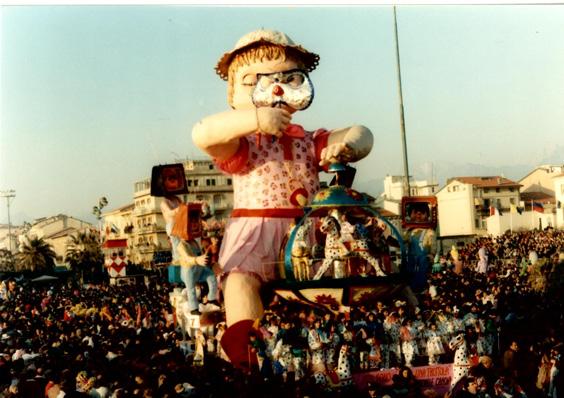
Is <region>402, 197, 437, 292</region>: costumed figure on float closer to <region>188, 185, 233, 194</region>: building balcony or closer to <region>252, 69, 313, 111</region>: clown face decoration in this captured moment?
<region>252, 69, 313, 111</region>: clown face decoration

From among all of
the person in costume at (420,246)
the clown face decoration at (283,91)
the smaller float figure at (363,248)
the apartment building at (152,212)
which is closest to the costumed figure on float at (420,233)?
the person in costume at (420,246)

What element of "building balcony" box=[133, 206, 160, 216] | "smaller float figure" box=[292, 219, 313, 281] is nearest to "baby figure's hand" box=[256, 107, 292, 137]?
"smaller float figure" box=[292, 219, 313, 281]

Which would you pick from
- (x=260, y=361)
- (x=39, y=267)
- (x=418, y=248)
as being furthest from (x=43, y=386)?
(x=39, y=267)

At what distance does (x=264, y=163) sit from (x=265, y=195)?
40cm

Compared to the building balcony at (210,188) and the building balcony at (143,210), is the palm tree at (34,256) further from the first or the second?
the building balcony at (210,188)

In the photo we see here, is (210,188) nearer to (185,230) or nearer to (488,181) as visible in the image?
(488,181)

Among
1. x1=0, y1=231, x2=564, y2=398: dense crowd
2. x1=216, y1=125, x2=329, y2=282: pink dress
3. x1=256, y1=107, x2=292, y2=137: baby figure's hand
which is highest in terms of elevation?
x1=256, y1=107, x2=292, y2=137: baby figure's hand

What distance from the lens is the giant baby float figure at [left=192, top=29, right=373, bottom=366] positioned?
425 inches

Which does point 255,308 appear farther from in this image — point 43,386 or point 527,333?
point 527,333

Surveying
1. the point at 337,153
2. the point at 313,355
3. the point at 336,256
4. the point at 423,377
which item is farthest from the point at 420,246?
the point at 313,355

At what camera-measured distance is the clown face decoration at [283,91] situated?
11.1 metres

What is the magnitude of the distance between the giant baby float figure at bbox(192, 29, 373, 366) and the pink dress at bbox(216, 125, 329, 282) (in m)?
0.01

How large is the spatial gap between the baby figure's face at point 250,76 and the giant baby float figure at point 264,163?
0.01 meters

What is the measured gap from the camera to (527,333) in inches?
513
